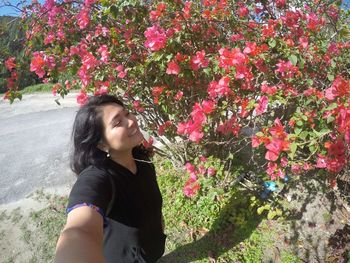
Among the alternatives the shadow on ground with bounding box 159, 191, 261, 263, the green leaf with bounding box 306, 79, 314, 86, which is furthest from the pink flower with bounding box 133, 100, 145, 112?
the green leaf with bounding box 306, 79, 314, 86

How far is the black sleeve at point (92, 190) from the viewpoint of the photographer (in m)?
1.27

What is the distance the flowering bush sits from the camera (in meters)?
1.84

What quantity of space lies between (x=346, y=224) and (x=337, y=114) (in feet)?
5.05

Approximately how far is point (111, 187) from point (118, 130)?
264mm

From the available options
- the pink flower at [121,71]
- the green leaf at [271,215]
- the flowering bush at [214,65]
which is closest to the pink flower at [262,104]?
the flowering bush at [214,65]

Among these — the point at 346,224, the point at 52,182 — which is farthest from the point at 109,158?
the point at 52,182

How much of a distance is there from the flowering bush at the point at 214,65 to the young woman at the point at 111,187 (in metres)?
0.43

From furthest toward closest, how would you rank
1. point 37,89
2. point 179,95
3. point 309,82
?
point 37,89 < point 179,95 < point 309,82

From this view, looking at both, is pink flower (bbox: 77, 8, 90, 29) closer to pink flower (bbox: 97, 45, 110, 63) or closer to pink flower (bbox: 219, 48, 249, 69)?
pink flower (bbox: 97, 45, 110, 63)

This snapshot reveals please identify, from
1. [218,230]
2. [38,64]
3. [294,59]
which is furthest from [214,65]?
[218,230]

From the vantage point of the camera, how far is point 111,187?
4.78ft

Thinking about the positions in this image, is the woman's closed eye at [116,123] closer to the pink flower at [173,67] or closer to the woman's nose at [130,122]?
the woman's nose at [130,122]

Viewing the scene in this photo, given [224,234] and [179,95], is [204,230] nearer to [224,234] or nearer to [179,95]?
[224,234]

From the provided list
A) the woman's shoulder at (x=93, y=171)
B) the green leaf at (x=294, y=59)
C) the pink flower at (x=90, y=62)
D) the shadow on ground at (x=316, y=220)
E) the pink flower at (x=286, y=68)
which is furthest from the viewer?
the shadow on ground at (x=316, y=220)
